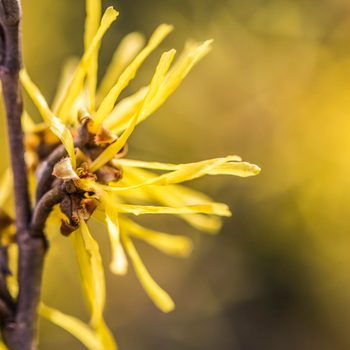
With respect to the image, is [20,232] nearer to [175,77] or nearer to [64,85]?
[175,77]

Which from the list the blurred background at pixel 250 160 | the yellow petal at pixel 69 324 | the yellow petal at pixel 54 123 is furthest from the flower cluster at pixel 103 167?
the blurred background at pixel 250 160

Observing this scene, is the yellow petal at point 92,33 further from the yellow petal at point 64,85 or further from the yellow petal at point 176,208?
the yellow petal at point 176,208

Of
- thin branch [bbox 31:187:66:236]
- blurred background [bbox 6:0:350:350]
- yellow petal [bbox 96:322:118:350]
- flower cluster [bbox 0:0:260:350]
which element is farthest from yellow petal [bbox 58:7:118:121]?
blurred background [bbox 6:0:350:350]

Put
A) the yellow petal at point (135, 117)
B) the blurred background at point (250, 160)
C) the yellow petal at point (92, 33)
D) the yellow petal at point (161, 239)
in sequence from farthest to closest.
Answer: the blurred background at point (250, 160) < the yellow petal at point (161, 239) < the yellow petal at point (92, 33) < the yellow petal at point (135, 117)

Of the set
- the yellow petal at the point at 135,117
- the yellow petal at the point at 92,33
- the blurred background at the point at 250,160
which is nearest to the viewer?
the yellow petal at the point at 135,117

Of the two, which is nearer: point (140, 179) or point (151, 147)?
point (140, 179)

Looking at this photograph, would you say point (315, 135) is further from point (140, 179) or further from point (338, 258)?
point (140, 179)

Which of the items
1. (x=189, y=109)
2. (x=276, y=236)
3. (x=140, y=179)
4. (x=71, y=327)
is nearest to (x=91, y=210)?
(x=140, y=179)
